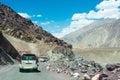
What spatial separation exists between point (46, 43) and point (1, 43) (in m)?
48.7

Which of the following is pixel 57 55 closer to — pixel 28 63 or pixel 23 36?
pixel 23 36

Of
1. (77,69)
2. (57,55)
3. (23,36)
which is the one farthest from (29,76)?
(23,36)

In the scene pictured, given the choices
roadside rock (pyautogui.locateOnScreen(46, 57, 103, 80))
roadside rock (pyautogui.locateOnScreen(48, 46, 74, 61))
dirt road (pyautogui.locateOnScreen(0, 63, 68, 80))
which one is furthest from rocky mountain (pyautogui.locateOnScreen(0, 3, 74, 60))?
dirt road (pyautogui.locateOnScreen(0, 63, 68, 80))

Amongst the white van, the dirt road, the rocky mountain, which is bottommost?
the dirt road

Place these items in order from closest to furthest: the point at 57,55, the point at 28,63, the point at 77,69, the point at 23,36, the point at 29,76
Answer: the point at 29,76 < the point at 77,69 < the point at 28,63 < the point at 57,55 < the point at 23,36

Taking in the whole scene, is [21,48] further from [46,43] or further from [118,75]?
[118,75]

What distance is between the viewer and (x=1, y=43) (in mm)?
109188

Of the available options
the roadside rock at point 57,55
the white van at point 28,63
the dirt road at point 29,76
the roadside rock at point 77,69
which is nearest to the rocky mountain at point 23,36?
the roadside rock at point 57,55

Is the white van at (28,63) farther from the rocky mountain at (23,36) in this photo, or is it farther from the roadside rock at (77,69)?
the rocky mountain at (23,36)

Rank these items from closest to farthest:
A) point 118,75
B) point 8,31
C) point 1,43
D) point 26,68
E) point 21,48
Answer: point 118,75
point 26,68
point 1,43
point 21,48
point 8,31

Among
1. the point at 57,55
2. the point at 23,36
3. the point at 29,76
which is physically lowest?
the point at 29,76

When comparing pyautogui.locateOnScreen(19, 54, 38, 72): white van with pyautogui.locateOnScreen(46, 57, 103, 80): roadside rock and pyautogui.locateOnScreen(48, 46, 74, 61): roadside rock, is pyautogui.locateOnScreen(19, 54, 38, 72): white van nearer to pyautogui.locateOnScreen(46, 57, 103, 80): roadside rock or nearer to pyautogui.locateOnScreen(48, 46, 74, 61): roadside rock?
pyautogui.locateOnScreen(46, 57, 103, 80): roadside rock

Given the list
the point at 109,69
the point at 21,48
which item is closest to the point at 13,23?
the point at 21,48

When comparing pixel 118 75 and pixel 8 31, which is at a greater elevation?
pixel 8 31
